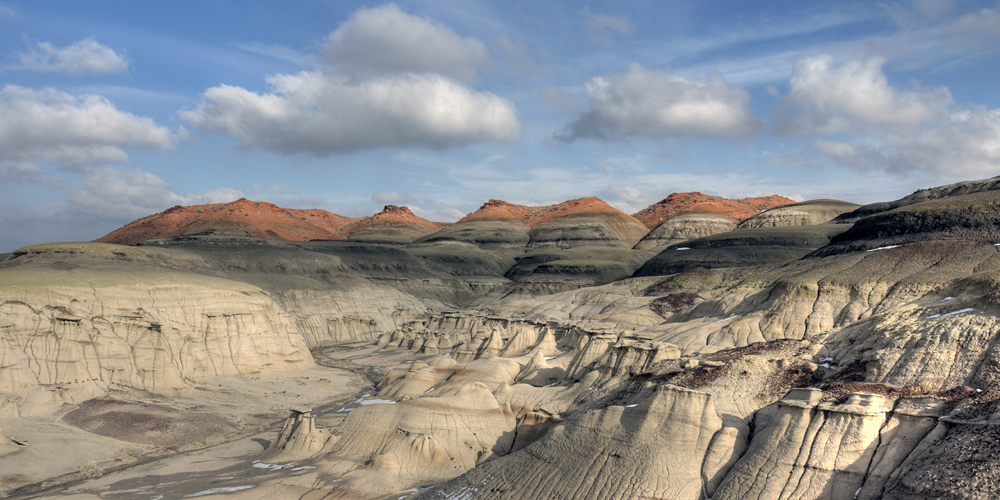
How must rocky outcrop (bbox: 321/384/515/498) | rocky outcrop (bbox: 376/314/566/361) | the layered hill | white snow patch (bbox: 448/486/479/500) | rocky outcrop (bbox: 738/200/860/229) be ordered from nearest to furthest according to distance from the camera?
white snow patch (bbox: 448/486/479/500) < rocky outcrop (bbox: 321/384/515/498) < rocky outcrop (bbox: 376/314/566/361) < rocky outcrop (bbox: 738/200/860/229) < the layered hill

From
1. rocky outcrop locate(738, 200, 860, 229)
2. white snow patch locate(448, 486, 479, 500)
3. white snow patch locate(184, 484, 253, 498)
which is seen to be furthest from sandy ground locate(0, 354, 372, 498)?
rocky outcrop locate(738, 200, 860, 229)

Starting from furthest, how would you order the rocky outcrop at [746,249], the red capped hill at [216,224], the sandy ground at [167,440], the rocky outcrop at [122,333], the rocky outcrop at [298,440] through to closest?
the red capped hill at [216,224]
the rocky outcrop at [746,249]
the rocky outcrop at [122,333]
the rocky outcrop at [298,440]
the sandy ground at [167,440]

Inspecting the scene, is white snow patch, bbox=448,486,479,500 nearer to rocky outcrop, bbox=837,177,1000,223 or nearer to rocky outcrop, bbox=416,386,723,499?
rocky outcrop, bbox=416,386,723,499

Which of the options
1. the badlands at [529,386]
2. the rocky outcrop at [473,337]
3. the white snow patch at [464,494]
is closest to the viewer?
the badlands at [529,386]

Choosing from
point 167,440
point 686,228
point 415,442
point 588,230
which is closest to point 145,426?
point 167,440

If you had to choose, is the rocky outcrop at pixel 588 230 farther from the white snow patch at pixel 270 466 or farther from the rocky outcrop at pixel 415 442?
the white snow patch at pixel 270 466

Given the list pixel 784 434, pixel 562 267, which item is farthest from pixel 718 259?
pixel 784 434

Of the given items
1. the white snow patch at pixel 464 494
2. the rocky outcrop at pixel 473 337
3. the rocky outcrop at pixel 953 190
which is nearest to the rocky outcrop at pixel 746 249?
the rocky outcrop at pixel 953 190
